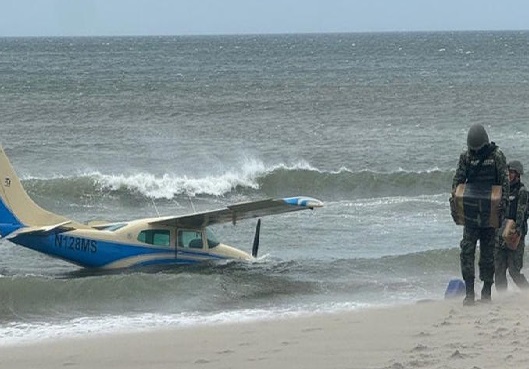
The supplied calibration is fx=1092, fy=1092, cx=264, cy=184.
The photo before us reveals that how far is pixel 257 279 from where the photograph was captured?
1623 centimetres

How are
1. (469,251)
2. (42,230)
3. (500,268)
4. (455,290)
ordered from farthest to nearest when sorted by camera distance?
(42,230) → (500,268) → (455,290) → (469,251)

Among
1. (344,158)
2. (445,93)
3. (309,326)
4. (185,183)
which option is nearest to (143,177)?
(185,183)

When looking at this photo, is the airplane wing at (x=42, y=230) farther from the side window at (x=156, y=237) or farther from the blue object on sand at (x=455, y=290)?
the blue object on sand at (x=455, y=290)

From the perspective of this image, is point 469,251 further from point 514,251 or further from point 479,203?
point 514,251

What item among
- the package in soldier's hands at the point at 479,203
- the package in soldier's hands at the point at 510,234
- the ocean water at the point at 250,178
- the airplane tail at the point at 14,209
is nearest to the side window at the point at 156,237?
the ocean water at the point at 250,178

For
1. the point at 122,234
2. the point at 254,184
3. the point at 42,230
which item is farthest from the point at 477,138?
the point at 254,184

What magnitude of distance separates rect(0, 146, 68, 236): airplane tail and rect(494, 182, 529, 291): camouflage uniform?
25.5ft

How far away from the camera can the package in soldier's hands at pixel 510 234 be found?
39.6 feet

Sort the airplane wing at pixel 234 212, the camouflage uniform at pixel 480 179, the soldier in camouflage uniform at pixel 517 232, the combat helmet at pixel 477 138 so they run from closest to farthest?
1. the combat helmet at pixel 477 138
2. the camouflage uniform at pixel 480 179
3. the soldier in camouflage uniform at pixel 517 232
4. the airplane wing at pixel 234 212

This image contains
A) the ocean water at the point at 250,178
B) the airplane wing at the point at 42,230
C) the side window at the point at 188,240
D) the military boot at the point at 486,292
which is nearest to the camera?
the military boot at the point at 486,292

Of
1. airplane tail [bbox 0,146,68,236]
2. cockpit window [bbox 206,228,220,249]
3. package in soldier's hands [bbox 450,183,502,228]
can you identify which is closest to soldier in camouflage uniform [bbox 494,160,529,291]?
package in soldier's hands [bbox 450,183,502,228]

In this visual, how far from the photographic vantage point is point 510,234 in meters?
12.1

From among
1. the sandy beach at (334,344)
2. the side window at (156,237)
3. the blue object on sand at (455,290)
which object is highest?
the side window at (156,237)

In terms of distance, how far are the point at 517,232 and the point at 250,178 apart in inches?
739
